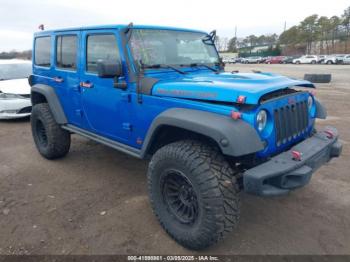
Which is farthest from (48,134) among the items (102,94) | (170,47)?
(170,47)

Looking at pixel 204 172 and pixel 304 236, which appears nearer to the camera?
pixel 204 172

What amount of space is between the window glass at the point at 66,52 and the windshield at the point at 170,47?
1.14 metres

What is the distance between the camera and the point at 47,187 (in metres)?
4.28

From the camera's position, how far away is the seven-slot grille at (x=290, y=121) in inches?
116

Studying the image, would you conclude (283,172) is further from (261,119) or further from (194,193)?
(194,193)

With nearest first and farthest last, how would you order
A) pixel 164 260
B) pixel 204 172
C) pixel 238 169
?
pixel 204 172, pixel 164 260, pixel 238 169

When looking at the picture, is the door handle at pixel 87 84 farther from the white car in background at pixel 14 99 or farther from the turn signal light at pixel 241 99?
the white car in background at pixel 14 99

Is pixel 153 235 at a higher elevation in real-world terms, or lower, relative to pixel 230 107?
lower

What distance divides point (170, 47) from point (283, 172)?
2.00 metres

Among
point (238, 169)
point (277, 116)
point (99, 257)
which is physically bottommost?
point (99, 257)

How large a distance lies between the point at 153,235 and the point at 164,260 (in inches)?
15.3

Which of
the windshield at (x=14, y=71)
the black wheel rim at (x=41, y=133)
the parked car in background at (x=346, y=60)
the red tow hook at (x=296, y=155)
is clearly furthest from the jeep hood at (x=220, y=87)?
the parked car in background at (x=346, y=60)

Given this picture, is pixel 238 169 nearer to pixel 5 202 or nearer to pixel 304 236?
pixel 304 236

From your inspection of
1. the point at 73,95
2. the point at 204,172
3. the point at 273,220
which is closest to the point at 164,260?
the point at 204,172
